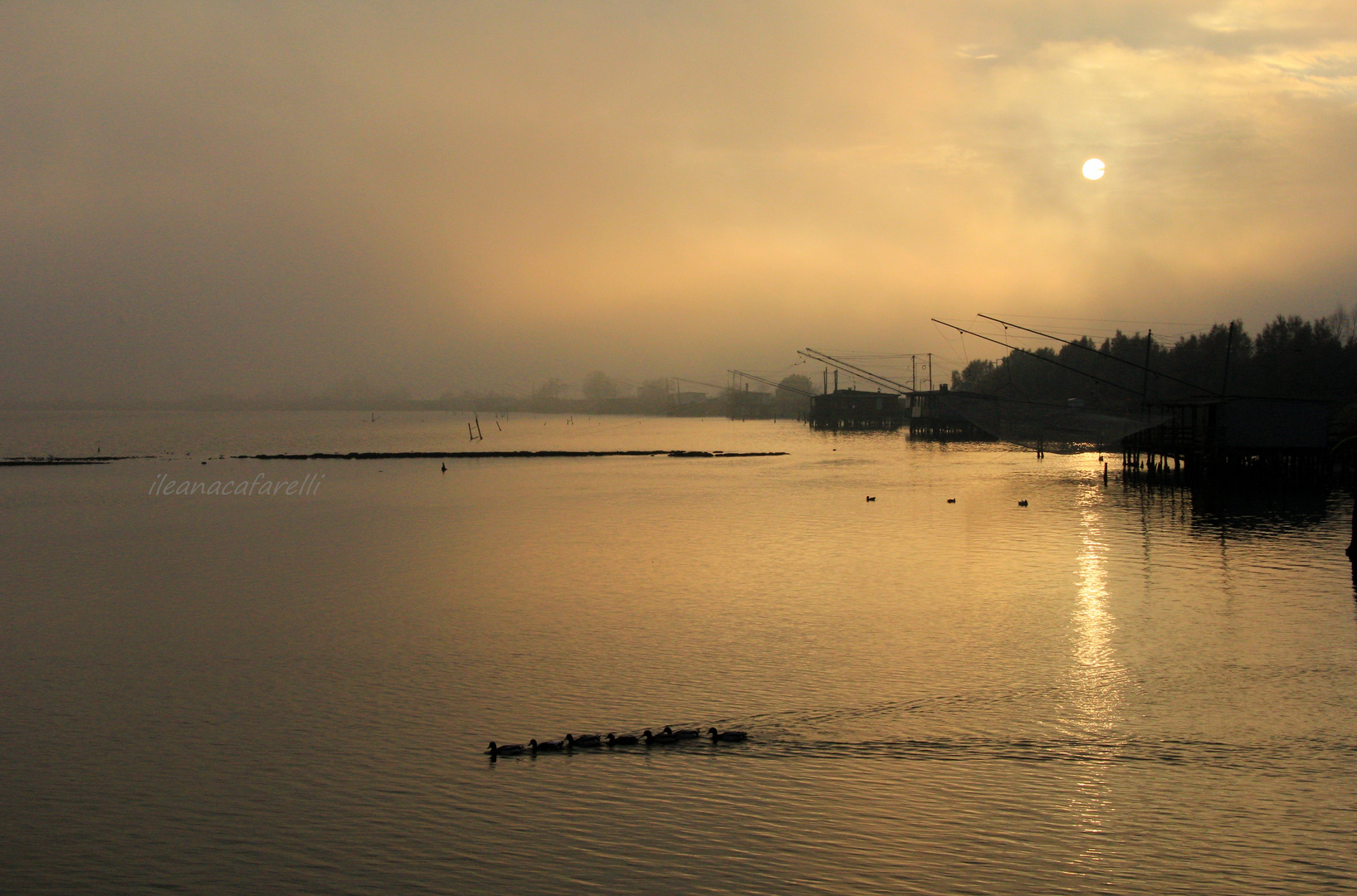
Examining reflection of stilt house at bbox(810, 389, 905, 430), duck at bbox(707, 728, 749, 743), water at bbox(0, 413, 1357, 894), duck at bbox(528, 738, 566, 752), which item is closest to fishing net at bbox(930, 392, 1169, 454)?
water at bbox(0, 413, 1357, 894)

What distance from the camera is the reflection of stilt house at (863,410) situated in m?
171

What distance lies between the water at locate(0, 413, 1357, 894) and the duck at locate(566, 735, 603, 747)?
0.17 m

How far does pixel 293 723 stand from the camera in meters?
14.1

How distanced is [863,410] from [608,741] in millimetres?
162158

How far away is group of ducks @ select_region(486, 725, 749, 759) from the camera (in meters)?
12.6

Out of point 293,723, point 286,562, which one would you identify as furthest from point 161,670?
point 286,562

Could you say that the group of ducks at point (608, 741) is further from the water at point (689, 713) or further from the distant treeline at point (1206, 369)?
the distant treeline at point (1206, 369)

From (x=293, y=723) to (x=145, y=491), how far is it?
4646 cm

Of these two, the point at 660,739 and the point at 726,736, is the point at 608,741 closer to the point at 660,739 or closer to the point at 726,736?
the point at 660,739

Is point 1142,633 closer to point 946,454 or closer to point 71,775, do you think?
point 71,775

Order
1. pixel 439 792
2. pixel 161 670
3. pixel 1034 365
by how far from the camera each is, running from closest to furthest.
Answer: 1. pixel 439 792
2. pixel 161 670
3. pixel 1034 365

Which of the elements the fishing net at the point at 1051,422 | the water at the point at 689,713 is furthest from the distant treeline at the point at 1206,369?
the water at the point at 689,713

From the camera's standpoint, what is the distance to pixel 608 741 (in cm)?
1280

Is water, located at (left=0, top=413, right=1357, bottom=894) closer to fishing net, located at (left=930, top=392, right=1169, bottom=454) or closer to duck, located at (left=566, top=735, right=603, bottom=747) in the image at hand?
duck, located at (left=566, top=735, right=603, bottom=747)
